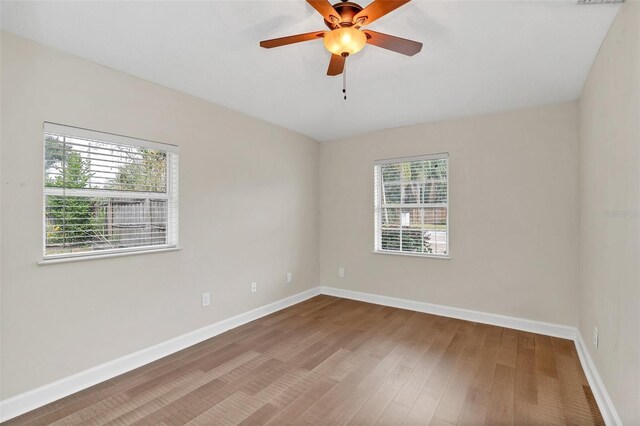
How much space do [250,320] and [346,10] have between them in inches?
126

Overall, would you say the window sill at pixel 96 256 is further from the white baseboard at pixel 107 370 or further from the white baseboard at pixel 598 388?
the white baseboard at pixel 598 388

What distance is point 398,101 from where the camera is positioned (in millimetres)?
3191

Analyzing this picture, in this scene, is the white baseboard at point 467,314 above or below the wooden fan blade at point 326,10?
below

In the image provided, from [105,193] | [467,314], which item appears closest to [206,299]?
[105,193]

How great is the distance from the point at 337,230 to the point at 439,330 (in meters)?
1.97

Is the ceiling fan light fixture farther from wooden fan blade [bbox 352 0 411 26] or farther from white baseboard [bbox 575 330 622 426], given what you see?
white baseboard [bbox 575 330 622 426]

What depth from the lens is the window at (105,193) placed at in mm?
2199

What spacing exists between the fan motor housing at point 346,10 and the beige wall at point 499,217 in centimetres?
256

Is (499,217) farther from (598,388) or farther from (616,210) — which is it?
(598,388)

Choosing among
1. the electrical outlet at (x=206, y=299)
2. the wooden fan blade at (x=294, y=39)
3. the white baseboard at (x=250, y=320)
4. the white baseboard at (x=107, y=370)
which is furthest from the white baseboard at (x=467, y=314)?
the wooden fan blade at (x=294, y=39)

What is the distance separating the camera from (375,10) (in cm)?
151

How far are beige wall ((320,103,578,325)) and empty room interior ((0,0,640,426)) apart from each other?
23 mm

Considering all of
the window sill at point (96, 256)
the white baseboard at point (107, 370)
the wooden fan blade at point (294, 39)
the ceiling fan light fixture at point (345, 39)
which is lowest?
the white baseboard at point (107, 370)

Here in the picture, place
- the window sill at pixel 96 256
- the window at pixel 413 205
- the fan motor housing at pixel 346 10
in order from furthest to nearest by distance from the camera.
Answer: the window at pixel 413 205, the window sill at pixel 96 256, the fan motor housing at pixel 346 10
